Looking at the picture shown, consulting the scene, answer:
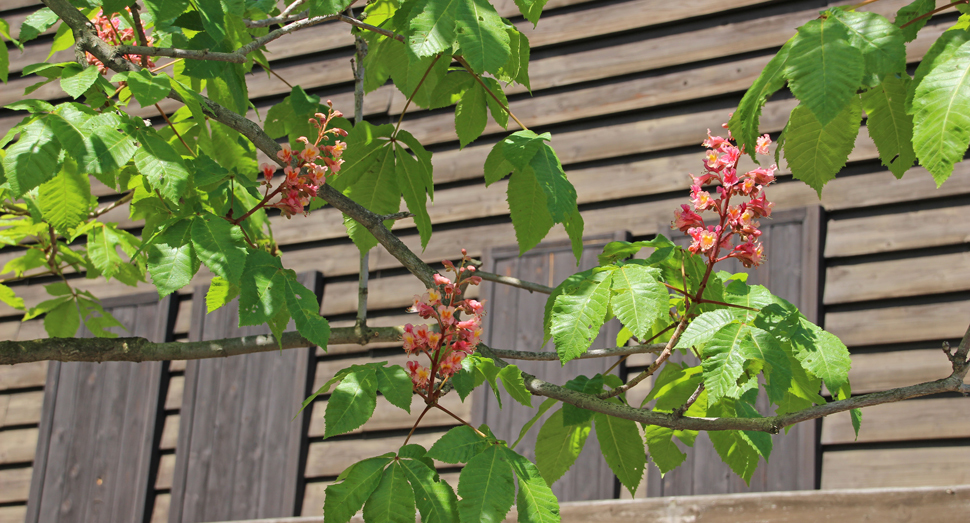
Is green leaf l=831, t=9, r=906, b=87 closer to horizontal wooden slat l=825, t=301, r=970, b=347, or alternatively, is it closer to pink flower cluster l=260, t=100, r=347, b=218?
pink flower cluster l=260, t=100, r=347, b=218

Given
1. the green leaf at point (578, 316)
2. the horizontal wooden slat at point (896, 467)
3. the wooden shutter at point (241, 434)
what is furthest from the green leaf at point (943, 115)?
the wooden shutter at point (241, 434)

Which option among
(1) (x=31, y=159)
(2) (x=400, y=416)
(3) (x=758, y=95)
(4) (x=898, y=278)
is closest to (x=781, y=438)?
(4) (x=898, y=278)

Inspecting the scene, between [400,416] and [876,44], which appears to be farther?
[400,416]

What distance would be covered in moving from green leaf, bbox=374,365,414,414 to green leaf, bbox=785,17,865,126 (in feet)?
2.53

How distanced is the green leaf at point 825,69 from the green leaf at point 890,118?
232 mm

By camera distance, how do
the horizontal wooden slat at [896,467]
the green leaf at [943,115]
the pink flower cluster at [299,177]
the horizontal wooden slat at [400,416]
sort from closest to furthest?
the green leaf at [943,115] < the pink flower cluster at [299,177] < the horizontal wooden slat at [896,467] < the horizontal wooden slat at [400,416]

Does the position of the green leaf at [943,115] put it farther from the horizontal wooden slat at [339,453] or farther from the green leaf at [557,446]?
the horizontal wooden slat at [339,453]

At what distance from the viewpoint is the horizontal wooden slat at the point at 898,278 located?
126 inches

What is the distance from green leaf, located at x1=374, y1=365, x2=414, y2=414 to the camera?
146 cm

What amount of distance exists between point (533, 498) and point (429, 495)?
0.17 meters

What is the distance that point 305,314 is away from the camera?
66.5 inches

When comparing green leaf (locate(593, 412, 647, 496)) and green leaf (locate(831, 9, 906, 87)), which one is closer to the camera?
green leaf (locate(831, 9, 906, 87))

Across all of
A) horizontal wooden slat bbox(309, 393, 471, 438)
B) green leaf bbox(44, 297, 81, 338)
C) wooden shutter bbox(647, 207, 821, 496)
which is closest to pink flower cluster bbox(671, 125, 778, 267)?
wooden shutter bbox(647, 207, 821, 496)

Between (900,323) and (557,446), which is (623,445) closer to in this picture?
(557,446)
